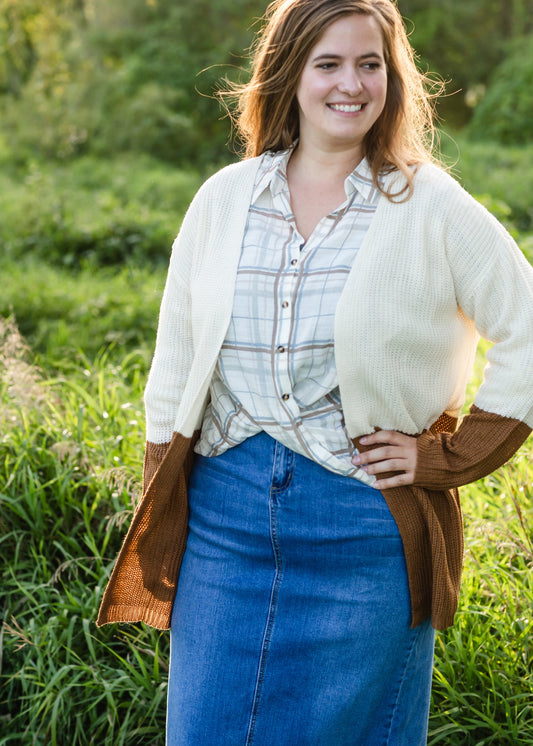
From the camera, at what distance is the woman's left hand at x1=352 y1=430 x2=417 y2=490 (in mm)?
1733

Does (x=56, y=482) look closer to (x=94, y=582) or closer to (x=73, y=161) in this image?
(x=94, y=582)

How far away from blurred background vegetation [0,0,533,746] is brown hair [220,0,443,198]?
117cm

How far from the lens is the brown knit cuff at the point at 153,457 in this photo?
6.39 feet

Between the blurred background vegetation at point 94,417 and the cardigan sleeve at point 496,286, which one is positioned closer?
the cardigan sleeve at point 496,286

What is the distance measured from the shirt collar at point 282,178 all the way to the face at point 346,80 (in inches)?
3.7

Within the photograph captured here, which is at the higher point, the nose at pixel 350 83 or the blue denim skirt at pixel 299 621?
the nose at pixel 350 83

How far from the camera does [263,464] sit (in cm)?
175

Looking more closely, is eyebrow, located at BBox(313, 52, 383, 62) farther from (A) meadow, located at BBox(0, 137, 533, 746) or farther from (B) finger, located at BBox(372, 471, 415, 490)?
(A) meadow, located at BBox(0, 137, 533, 746)

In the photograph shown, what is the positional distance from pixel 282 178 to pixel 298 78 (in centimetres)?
23

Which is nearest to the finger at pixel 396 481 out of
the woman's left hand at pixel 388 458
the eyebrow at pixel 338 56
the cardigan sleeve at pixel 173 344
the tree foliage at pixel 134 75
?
the woman's left hand at pixel 388 458

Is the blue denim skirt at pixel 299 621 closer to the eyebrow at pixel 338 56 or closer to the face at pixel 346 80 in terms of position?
the face at pixel 346 80

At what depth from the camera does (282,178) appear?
6.22 ft

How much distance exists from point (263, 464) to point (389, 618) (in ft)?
1.39

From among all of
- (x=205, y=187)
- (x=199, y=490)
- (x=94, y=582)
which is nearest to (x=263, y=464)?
(x=199, y=490)
